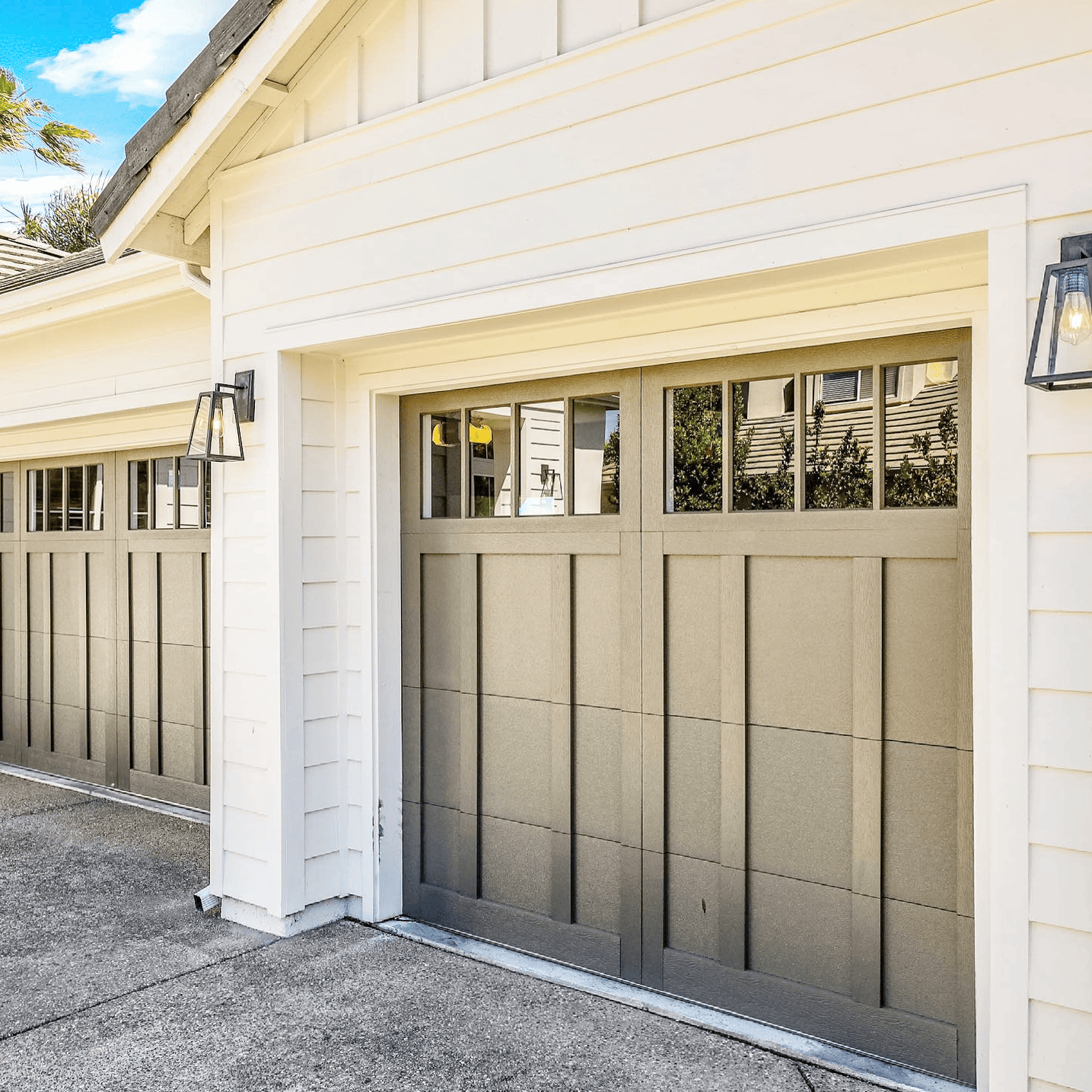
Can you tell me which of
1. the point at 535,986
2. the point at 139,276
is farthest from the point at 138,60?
the point at 535,986

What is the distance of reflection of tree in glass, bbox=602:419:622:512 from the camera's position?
11.7 feet

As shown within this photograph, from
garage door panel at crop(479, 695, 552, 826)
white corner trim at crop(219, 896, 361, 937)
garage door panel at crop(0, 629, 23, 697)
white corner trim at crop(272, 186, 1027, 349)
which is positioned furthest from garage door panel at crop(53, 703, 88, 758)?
white corner trim at crop(272, 186, 1027, 349)

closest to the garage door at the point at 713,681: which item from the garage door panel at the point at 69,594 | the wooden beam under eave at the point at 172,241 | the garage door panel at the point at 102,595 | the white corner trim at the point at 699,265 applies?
the white corner trim at the point at 699,265

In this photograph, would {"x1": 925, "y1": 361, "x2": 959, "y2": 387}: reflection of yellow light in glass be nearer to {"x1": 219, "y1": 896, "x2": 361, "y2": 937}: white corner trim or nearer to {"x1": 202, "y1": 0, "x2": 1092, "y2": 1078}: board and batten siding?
{"x1": 202, "y1": 0, "x2": 1092, "y2": 1078}: board and batten siding

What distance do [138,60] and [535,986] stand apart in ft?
195

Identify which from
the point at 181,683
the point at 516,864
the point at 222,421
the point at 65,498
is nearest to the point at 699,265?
the point at 222,421

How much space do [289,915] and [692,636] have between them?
1.98 m

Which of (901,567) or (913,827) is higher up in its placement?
(901,567)

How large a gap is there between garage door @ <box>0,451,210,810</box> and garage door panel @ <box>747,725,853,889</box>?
3.51 meters

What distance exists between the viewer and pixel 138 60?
5194 centimetres

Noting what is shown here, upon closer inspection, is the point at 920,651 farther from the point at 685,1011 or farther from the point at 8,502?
the point at 8,502

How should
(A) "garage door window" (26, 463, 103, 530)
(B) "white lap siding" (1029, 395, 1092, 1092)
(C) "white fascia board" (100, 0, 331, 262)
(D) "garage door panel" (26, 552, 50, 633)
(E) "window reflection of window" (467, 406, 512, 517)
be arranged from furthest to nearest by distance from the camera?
1. (D) "garage door panel" (26, 552, 50, 633)
2. (A) "garage door window" (26, 463, 103, 530)
3. (E) "window reflection of window" (467, 406, 512, 517)
4. (C) "white fascia board" (100, 0, 331, 262)
5. (B) "white lap siding" (1029, 395, 1092, 1092)

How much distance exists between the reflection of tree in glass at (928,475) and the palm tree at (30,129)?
18668 mm

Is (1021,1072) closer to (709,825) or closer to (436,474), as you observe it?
(709,825)
